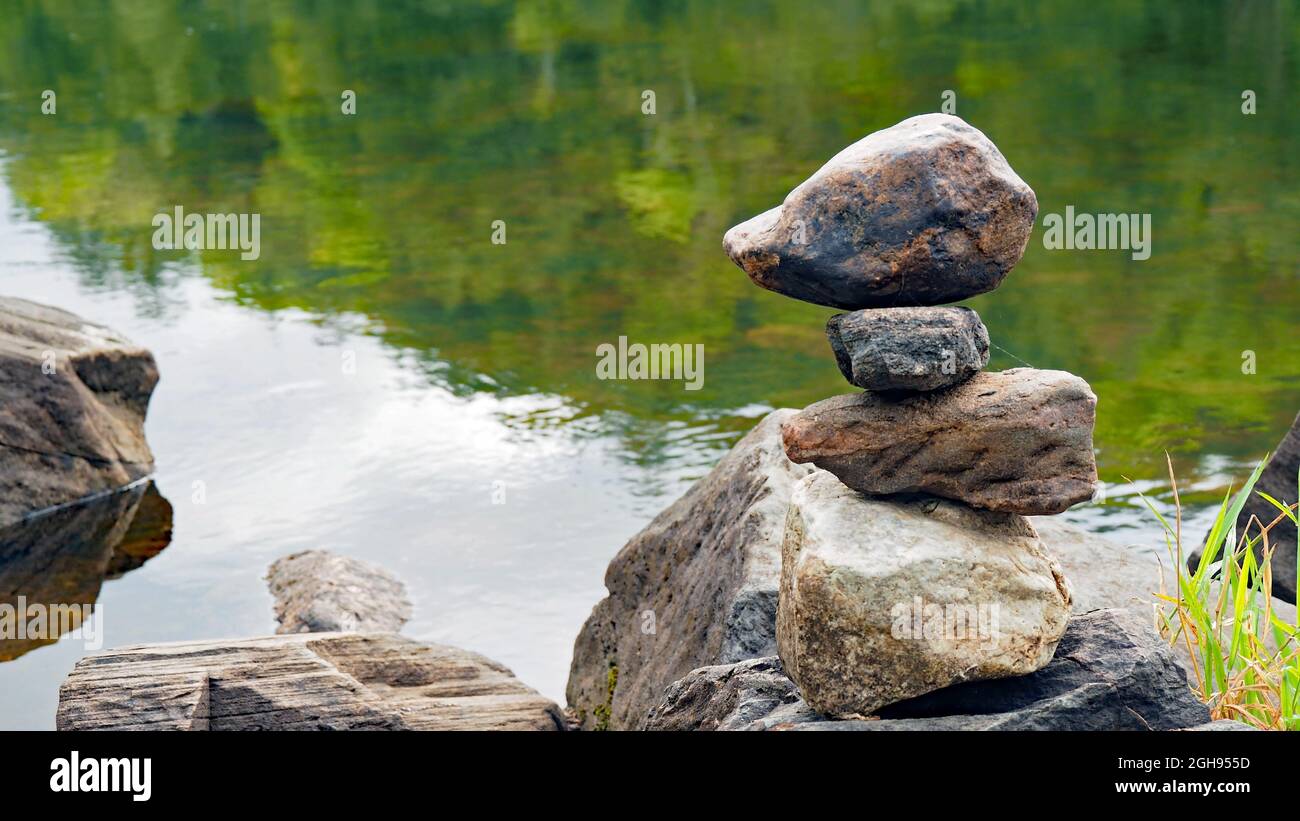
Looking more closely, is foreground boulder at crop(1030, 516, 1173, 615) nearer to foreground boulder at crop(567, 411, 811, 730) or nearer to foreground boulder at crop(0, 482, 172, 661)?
foreground boulder at crop(567, 411, 811, 730)

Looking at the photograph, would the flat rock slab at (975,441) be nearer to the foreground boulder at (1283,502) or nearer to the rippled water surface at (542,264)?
the foreground boulder at (1283,502)

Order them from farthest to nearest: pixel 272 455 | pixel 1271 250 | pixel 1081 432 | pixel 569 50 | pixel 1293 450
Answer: pixel 569 50
pixel 1271 250
pixel 272 455
pixel 1293 450
pixel 1081 432

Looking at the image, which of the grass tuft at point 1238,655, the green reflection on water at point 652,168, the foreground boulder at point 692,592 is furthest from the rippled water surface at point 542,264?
the grass tuft at point 1238,655

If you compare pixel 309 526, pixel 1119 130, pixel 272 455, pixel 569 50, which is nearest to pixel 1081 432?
pixel 309 526

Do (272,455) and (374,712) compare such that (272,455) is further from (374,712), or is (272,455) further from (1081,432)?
(1081,432)

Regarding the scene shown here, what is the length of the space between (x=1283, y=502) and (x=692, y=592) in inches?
152

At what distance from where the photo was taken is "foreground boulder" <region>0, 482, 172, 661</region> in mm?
13516

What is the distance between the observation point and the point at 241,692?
862cm

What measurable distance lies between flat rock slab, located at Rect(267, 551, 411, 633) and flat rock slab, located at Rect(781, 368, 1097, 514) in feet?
20.5

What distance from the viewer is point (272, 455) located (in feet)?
54.4

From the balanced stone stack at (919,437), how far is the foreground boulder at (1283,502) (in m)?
3.42

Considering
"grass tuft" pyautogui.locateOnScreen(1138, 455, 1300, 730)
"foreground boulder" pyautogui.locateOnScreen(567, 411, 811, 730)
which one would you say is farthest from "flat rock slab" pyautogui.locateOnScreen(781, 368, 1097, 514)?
"foreground boulder" pyautogui.locateOnScreen(567, 411, 811, 730)

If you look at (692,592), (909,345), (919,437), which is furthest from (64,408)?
(909,345)

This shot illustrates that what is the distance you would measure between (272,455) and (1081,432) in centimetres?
1143
